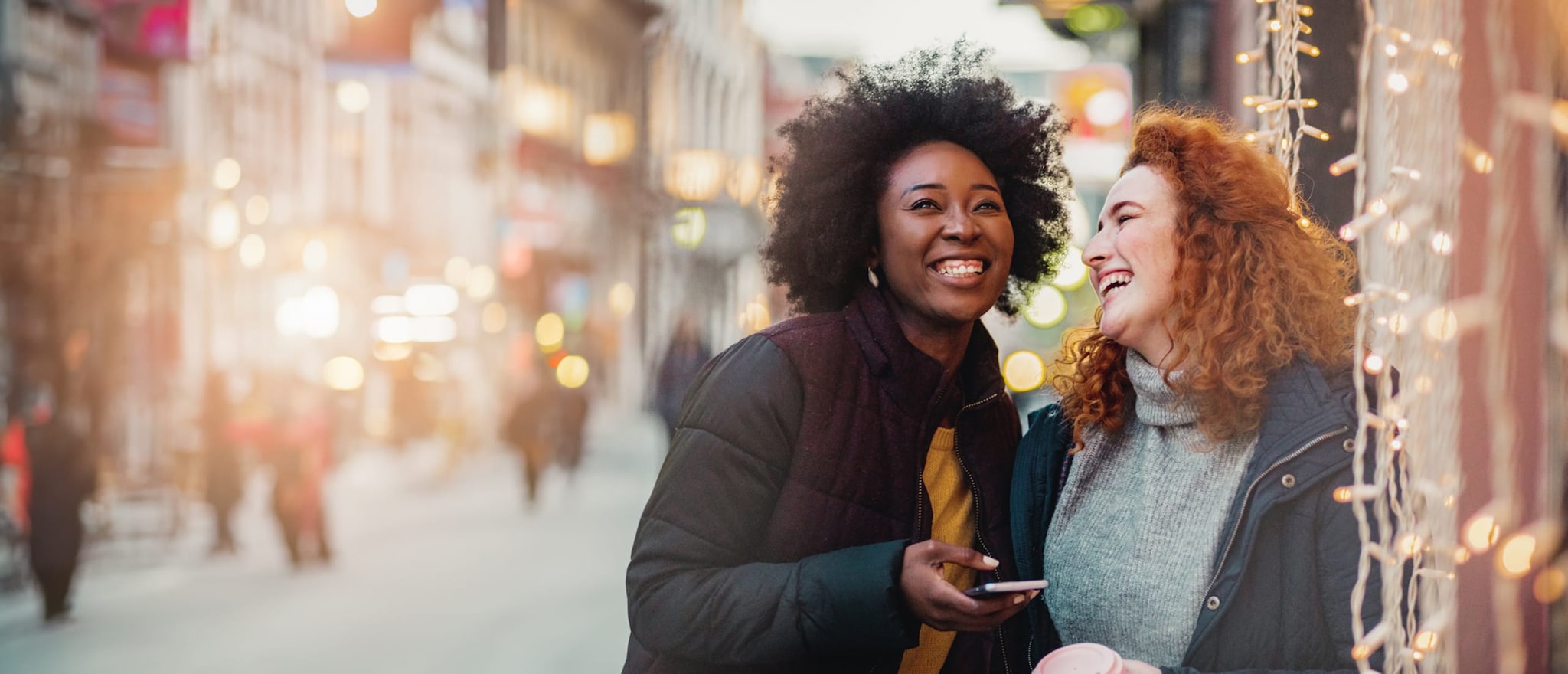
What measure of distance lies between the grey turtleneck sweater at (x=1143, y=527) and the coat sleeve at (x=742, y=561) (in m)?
0.34

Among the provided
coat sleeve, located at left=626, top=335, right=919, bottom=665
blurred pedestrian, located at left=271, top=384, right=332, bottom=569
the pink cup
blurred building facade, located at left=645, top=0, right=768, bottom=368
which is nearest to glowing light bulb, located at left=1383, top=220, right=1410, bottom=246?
the pink cup

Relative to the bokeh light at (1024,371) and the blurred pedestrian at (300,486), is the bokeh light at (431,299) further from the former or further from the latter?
the bokeh light at (1024,371)

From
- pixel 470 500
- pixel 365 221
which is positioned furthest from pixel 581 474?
pixel 365 221

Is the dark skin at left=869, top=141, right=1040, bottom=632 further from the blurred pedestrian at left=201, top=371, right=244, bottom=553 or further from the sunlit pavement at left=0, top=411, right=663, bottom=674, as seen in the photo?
the blurred pedestrian at left=201, top=371, right=244, bottom=553

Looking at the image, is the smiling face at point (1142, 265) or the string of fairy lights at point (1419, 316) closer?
the string of fairy lights at point (1419, 316)

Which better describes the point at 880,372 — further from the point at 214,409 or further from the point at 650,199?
the point at 650,199

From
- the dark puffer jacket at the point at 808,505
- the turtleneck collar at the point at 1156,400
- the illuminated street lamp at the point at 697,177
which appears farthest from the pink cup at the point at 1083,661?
the illuminated street lamp at the point at 697,177

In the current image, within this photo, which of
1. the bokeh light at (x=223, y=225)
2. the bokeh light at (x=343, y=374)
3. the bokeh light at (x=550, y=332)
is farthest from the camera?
the bokeh light at (x=550, y=332)

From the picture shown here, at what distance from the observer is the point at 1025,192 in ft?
8.36

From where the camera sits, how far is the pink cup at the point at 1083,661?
1.54 m

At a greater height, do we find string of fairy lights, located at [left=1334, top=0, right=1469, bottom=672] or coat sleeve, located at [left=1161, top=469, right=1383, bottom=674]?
string of fairy lights, located at [left=1334, top=0, right=1469, bottom=672]

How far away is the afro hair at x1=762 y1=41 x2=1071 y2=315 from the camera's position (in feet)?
7.81

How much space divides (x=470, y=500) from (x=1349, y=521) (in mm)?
8978

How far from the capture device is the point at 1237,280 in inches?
74.2
